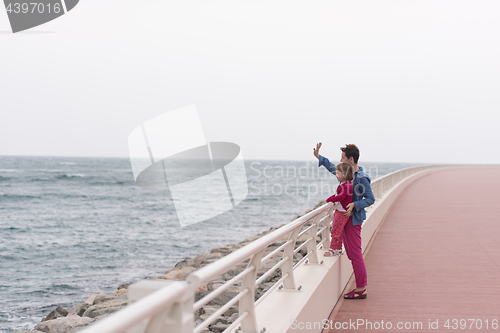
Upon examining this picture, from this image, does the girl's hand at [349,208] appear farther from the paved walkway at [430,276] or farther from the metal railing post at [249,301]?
the metal railing post at [249,301]

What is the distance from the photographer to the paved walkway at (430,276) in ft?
17.1

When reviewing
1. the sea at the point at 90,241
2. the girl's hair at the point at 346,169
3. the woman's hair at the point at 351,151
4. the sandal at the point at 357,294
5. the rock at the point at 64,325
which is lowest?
the sea at the point at 90,241

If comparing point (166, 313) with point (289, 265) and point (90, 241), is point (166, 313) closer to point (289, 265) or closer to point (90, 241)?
point (289, 265)

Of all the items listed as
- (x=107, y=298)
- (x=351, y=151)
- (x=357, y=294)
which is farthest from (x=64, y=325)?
(x=351, y=151)

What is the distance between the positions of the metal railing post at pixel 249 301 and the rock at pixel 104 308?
5.85 meters

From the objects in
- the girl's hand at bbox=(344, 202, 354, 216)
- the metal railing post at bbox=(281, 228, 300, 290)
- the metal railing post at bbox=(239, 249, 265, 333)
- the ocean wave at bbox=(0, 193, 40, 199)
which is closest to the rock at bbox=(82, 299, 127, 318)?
the metal railing post at bbox=(281, 228, 300, 290)

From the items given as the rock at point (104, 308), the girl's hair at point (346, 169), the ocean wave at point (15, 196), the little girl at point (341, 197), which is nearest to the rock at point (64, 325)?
the rock at point (104, 308)

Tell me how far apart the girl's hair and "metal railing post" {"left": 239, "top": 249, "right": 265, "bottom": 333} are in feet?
7.33

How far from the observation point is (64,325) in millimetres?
8156

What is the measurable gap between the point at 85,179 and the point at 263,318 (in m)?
76.9

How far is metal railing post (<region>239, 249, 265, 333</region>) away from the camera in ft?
10.6

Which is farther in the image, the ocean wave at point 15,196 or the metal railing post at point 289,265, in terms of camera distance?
the ocean wave at point 15,196

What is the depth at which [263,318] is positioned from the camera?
12.3ft

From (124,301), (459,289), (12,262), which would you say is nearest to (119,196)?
(12,262)
